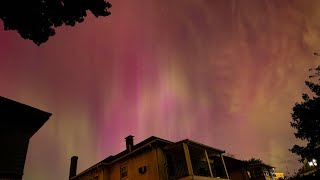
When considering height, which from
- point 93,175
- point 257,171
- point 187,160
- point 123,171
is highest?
point 93,175

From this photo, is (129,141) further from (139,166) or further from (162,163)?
(162,163)

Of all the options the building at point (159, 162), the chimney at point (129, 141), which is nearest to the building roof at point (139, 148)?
the building at point (159, 162)

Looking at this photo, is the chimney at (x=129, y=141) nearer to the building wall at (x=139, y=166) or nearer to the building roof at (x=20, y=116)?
the building wall at (x=139, y=166)

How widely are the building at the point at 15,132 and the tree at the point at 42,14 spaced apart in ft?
17.5

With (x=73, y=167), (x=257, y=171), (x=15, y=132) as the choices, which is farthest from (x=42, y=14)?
(x=257, y=171)

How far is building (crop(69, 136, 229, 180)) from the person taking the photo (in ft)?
69.8

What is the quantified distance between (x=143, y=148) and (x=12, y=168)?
13153mm

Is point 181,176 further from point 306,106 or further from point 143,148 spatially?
point 306,106

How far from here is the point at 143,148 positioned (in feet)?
74.9

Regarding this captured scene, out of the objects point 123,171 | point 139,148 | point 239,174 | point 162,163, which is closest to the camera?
point 162,163

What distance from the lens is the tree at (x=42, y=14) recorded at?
24.9 feet

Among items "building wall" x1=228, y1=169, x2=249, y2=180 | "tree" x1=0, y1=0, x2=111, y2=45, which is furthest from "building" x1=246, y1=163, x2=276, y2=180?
"tree" x1=0, y1=0, x2=111, y2=45

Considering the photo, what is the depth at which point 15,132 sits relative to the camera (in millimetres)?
11898

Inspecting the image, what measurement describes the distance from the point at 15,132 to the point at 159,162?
1302 centimetres
